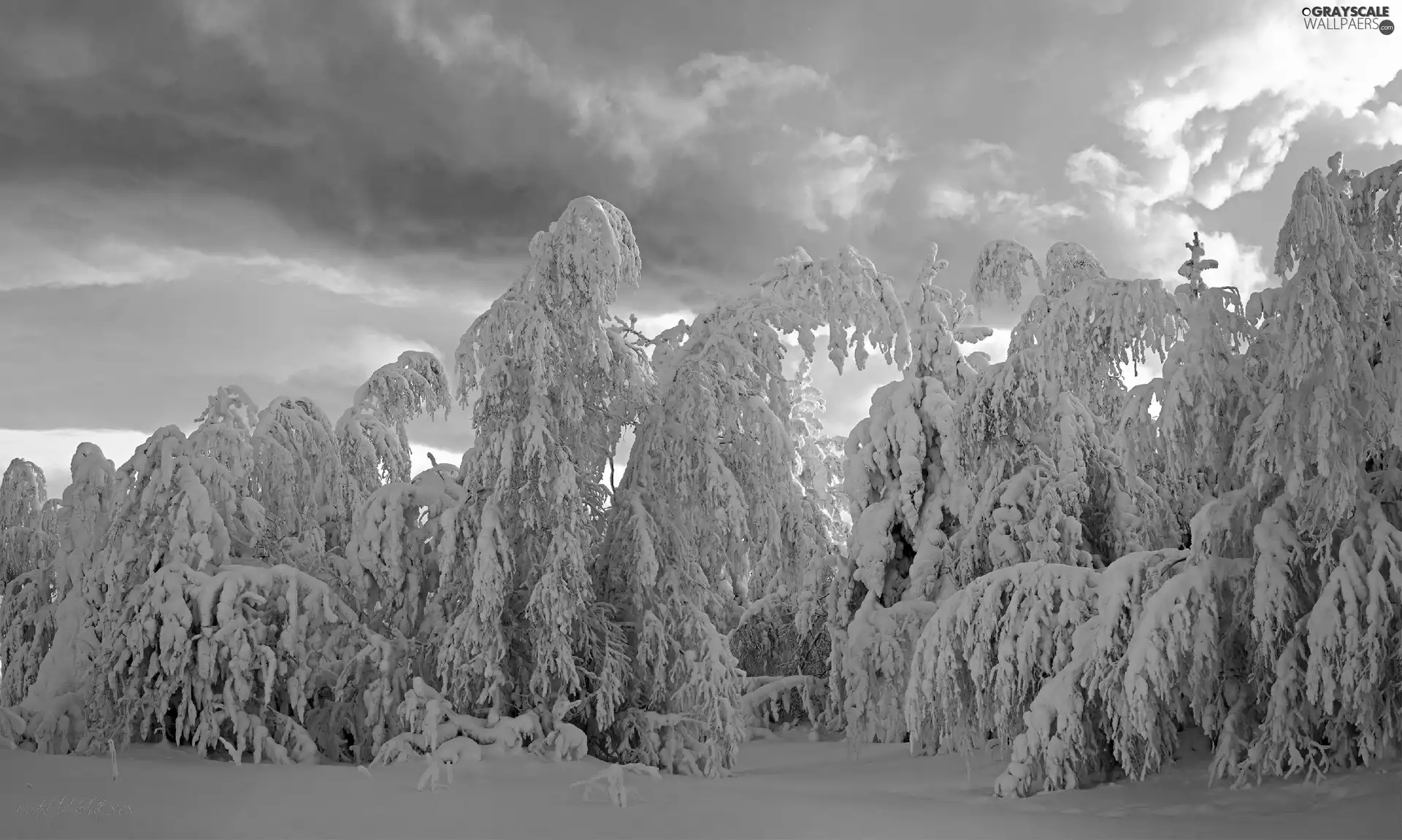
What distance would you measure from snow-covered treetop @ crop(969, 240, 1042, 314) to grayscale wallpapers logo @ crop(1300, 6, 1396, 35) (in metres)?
6.68

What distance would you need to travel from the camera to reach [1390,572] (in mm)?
6820

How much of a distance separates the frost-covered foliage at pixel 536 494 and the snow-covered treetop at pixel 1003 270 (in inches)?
225

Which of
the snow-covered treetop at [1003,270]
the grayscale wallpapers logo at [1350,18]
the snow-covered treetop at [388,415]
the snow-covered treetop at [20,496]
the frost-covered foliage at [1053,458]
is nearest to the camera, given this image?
the grayscale wallpapers logo at [1350,18]

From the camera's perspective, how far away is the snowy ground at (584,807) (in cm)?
610

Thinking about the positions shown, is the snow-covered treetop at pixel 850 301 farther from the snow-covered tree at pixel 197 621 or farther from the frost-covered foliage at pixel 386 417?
the snow-covered tree at pixel 197 621

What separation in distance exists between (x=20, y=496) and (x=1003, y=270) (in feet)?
55.4

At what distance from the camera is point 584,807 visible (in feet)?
22.8

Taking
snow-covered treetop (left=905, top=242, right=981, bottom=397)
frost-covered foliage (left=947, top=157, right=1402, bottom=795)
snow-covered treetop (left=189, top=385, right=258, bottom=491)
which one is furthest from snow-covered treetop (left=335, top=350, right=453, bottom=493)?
frost-covered foliage (left=947, top=157, right=1402, bottom=795)

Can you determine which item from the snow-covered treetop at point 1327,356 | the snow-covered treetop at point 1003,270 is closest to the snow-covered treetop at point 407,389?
the snow-covered treetop at point 1003,270

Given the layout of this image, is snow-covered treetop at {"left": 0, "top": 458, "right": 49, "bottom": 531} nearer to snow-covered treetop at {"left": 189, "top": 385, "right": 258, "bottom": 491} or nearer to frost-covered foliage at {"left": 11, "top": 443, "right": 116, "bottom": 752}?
frost-covered foliage at {"left": 11, "top": 443, "right": 116, "bottom": 752}

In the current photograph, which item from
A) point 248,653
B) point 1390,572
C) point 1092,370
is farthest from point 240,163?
point 1390,572

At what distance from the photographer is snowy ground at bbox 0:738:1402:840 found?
20.0 feet

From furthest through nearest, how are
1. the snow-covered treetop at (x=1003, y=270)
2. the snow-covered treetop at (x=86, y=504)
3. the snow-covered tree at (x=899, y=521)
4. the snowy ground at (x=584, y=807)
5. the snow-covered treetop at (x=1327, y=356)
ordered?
the snow-covered treetop at (x=1003, y=270) → the snow-covered tree at (x=899, y=521) → the snow-covered treetop at (x=86, y=504) → the snow-covered treetop at (x=1327, y=356) → the snowy ground at (x=584, y=807)

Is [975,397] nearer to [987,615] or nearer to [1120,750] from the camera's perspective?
[987,615]
